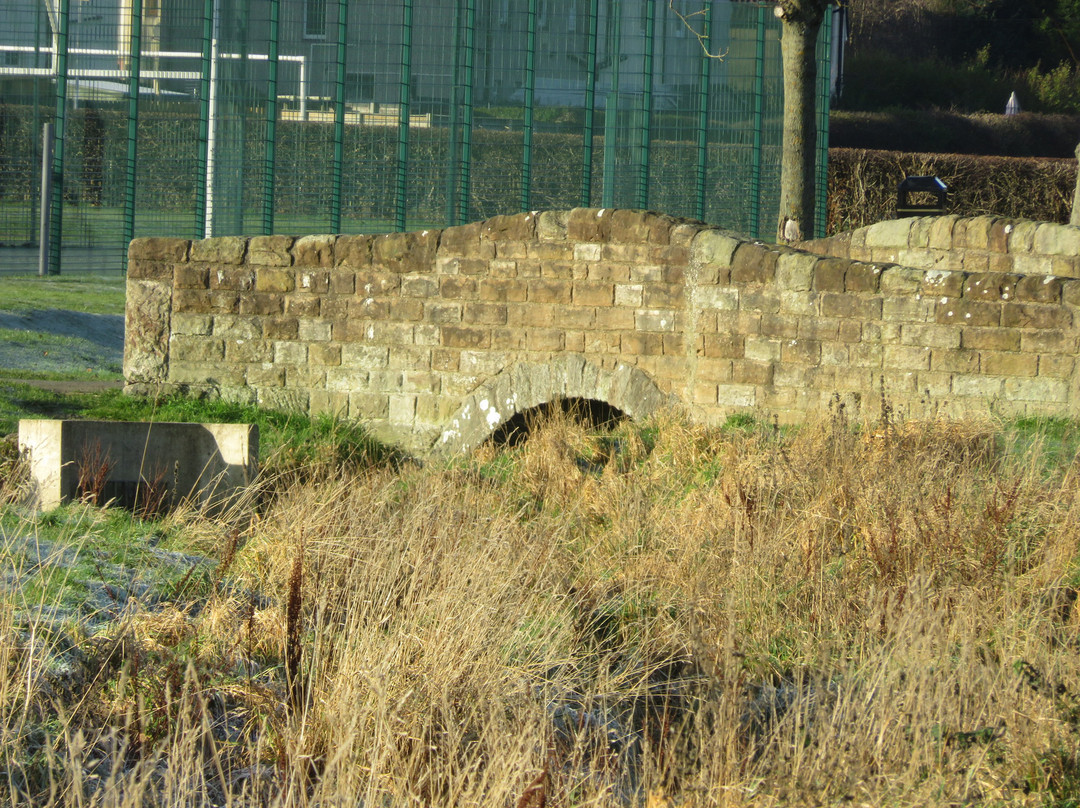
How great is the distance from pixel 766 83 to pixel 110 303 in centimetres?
827

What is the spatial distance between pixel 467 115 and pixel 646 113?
7.07ft

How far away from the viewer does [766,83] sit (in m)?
15.1

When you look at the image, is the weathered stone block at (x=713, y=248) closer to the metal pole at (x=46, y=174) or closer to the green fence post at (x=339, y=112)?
the green fence post at (x=339, y=112)

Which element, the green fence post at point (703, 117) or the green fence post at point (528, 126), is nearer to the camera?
the green fence post at point (528, 126)

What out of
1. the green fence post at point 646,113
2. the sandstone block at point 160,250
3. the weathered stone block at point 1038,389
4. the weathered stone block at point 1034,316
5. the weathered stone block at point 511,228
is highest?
the green fence post at point 646,113

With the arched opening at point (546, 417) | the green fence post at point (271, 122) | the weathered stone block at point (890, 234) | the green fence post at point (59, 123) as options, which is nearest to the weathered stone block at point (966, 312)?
the arched opening at point (546, 417)

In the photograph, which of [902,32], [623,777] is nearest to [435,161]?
[623,777]

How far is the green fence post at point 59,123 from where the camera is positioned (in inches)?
529

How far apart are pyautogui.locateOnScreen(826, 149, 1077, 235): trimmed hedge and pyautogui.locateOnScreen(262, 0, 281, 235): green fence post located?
1028cm

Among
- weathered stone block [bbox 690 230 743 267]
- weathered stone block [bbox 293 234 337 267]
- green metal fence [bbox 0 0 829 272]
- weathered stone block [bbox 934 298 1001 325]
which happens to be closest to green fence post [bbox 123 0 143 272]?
green metal fence [bbox 0 0 829 272]

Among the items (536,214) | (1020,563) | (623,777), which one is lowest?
(623,777)

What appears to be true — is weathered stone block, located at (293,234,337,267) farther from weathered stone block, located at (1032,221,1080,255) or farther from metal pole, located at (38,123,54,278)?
weathered stone block, located at (1032,221,1080,255)

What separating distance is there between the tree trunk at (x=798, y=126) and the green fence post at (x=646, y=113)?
1.68 m

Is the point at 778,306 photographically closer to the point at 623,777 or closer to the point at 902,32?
the point at 623,777
